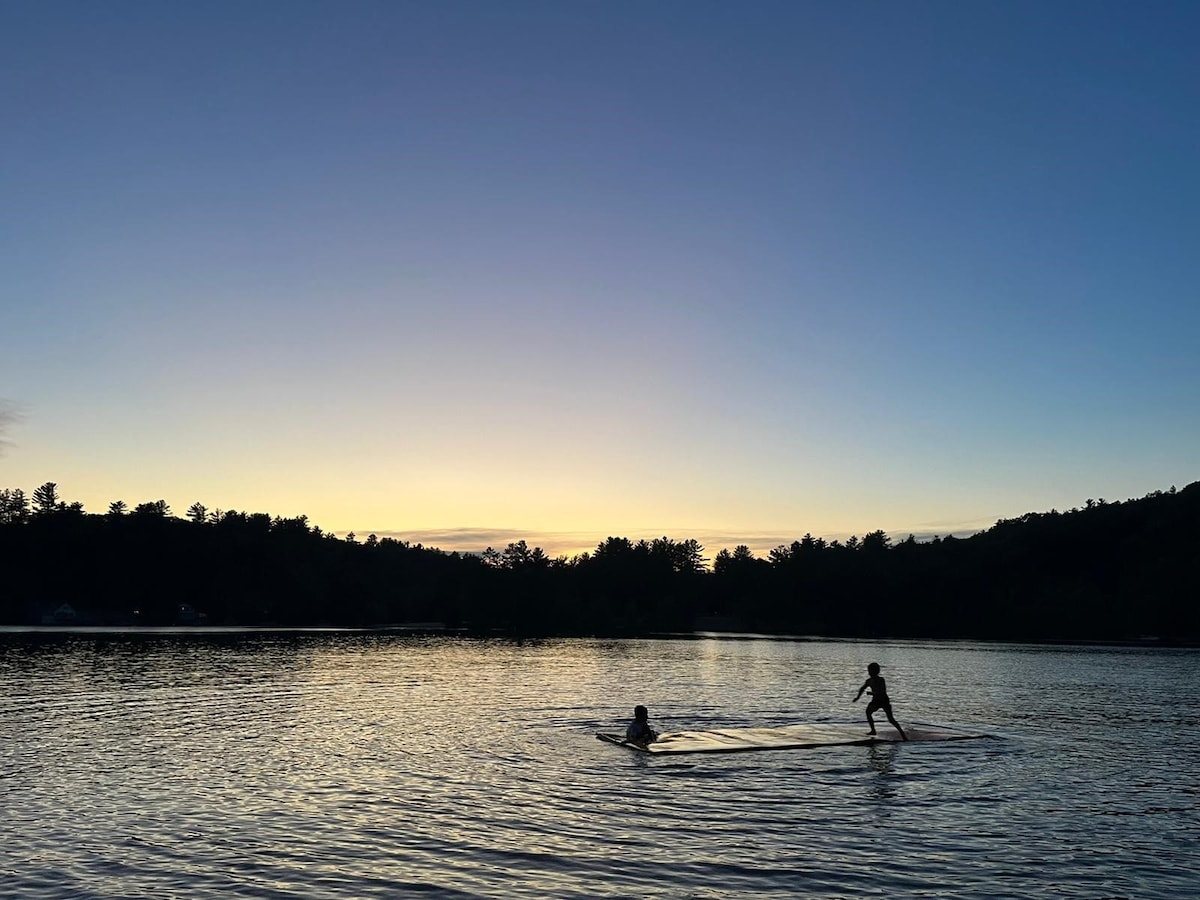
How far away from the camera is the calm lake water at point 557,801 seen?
21312 mm

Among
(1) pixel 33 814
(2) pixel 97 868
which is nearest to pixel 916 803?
(2) pixel 97 868

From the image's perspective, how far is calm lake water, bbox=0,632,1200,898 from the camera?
69.9 feet

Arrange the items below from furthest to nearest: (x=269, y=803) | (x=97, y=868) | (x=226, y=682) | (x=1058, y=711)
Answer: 1. (x=226, y=682)
2. (x=1058, y=711)
3. (x=269, y=803)
4. (x=97, y=868)

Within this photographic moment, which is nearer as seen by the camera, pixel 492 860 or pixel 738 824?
pixel 492 860

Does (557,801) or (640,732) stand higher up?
(640,732)

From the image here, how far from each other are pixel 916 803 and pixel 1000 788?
4700 millimetres

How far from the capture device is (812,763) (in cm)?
3728

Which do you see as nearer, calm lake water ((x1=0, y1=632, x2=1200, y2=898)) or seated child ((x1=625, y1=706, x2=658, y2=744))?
calm lake water ((x1=0, y1=632, x2=1200, y2=898))

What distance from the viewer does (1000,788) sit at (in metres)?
32.4

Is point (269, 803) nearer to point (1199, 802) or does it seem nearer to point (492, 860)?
point (492, 860)

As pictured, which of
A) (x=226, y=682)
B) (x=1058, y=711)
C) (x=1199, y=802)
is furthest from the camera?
(x=226, y=682)

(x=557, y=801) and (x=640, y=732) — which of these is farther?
(x=640, y=732)

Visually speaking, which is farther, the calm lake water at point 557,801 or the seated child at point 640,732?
the seated child at point 640,732

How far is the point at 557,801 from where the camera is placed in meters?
29.5
